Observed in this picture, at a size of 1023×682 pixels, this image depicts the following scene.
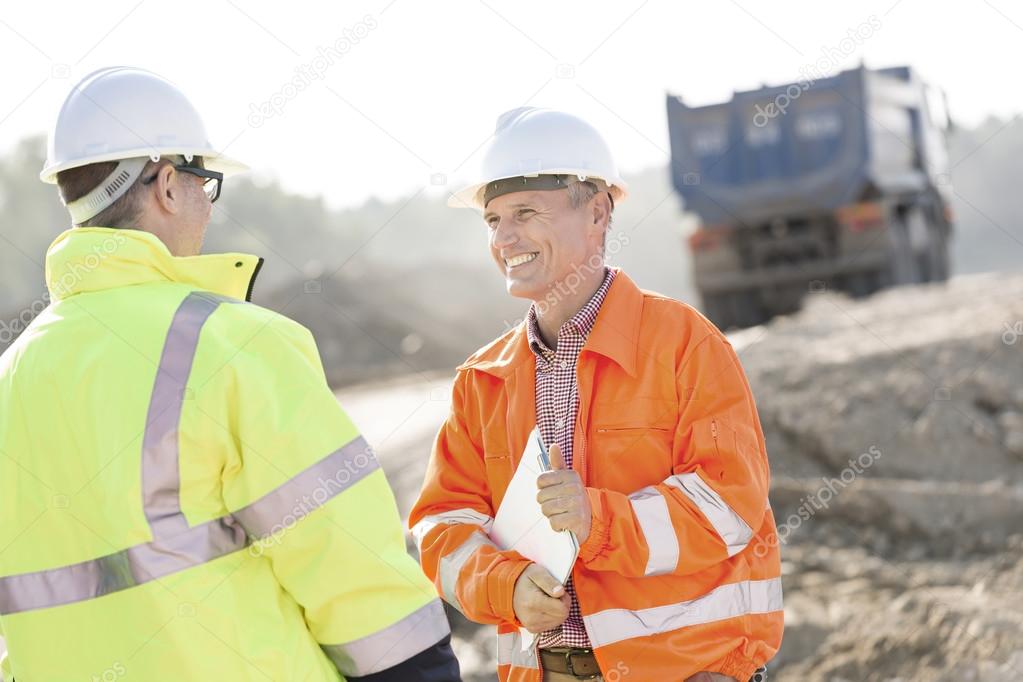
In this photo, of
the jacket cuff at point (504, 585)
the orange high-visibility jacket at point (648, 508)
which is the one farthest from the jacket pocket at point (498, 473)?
the jacket cuff at point (504, 585)

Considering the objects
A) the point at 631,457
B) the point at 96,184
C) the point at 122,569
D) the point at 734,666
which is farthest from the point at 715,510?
the point at 96,184

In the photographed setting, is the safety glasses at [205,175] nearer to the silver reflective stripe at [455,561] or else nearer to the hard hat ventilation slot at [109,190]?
the hard hat ventilation slot at [109,190]

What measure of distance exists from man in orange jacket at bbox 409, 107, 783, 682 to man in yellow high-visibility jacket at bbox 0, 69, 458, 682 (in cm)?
49

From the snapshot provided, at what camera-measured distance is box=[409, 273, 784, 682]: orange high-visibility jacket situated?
231 centimetres

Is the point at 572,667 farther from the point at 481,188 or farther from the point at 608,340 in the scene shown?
the point at 481,188

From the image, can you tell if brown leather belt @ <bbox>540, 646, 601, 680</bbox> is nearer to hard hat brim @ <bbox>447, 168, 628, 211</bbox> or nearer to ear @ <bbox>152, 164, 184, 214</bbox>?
hard hat brim @ <bbox>447, 168, 628, 211</bbox>

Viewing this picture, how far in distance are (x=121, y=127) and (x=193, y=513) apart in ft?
2.59

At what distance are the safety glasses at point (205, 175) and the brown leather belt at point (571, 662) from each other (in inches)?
49.7

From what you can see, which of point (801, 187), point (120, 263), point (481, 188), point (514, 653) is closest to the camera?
point (120, 263)

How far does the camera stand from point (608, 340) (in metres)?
2.51

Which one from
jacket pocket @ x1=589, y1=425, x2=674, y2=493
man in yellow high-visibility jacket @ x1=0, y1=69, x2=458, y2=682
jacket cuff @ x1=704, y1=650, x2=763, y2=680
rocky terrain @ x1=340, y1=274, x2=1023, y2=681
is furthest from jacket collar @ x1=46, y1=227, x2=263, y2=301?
rocky terrain @ x1=340, y1=274, x2=1023, y2=681

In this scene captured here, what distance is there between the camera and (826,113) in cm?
1355

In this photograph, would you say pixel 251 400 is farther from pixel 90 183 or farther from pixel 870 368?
pixel 870 368

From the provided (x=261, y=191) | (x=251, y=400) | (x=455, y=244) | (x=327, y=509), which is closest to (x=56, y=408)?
(x=251, y=400)
